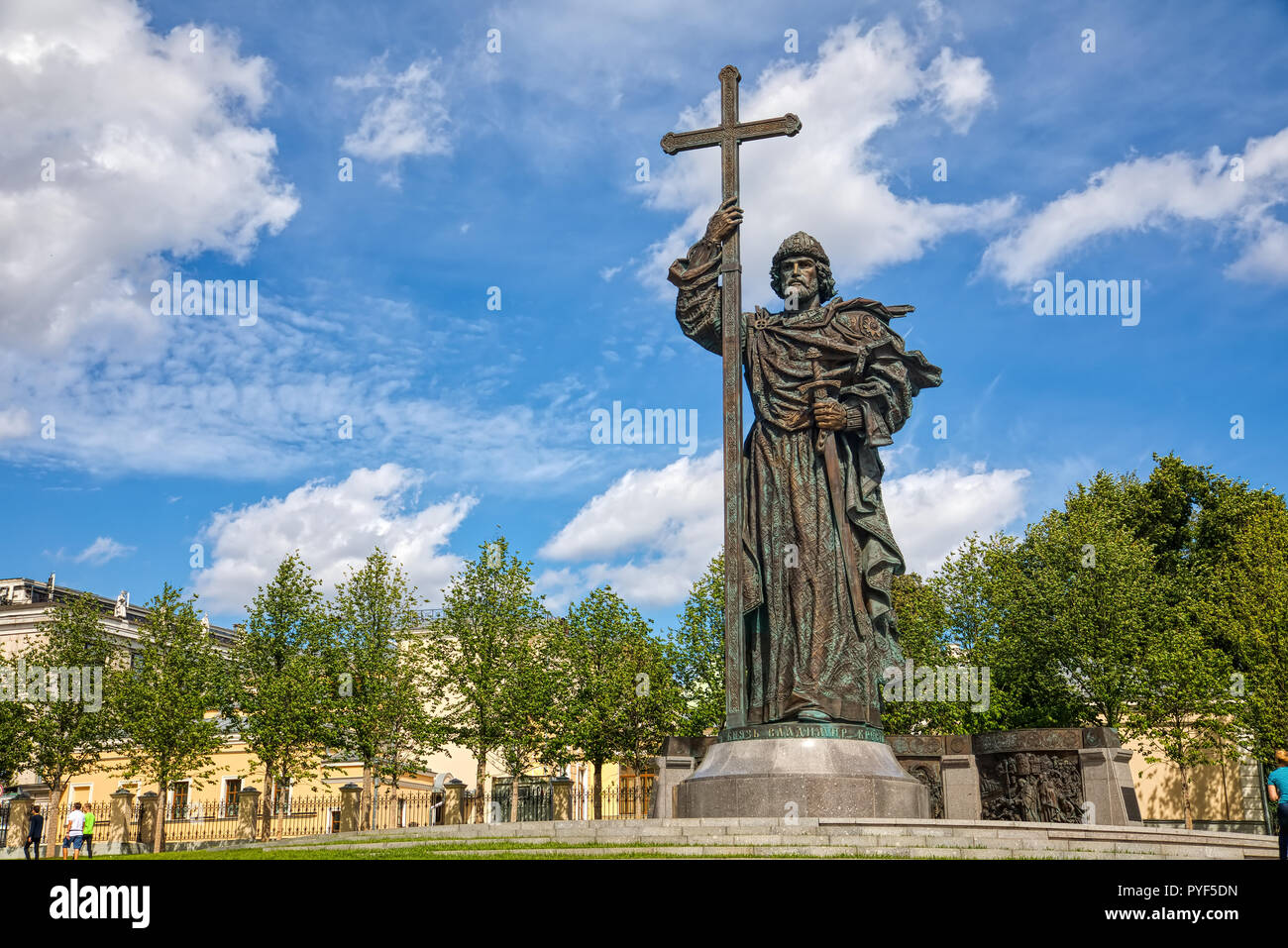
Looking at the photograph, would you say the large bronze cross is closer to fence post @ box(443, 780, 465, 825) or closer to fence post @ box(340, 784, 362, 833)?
fence post @ box(340, 784, 362, 833)

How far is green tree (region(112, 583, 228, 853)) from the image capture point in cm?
3288

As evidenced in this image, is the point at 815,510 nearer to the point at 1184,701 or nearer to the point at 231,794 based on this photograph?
the point at 1184,701

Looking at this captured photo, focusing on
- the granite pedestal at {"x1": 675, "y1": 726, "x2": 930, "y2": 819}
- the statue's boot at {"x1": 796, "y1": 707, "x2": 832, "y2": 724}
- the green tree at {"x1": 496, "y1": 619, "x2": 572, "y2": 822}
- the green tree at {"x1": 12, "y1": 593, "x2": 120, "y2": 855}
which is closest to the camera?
the granite pedestal at {"x1": 675, "y1": 726, "x2": 930, "y2": 819}

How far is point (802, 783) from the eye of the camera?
44.4ft

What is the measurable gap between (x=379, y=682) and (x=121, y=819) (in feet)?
31.0

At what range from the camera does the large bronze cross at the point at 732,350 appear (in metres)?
15.2

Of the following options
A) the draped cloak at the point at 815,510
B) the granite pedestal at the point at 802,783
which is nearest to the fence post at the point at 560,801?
the draped cloak at the point at 815,510

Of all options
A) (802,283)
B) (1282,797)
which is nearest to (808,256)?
(802,283)

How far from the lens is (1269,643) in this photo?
33.4 m

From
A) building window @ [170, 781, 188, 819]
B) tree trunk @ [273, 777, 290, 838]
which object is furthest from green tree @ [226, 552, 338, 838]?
building window @ [170, 781, 188, 819]

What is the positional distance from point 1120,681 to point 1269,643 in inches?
192

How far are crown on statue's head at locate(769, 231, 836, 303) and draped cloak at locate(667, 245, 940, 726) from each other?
603 mm
